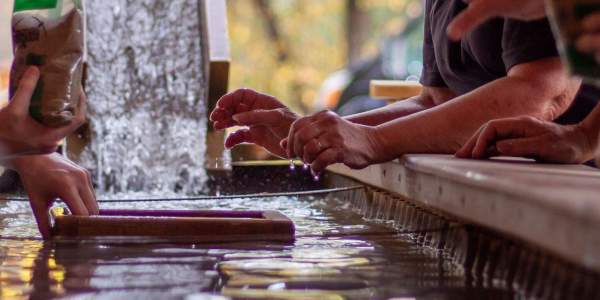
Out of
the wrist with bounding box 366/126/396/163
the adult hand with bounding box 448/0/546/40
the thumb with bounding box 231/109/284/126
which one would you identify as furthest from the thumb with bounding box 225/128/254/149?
the adult hand with bounding box 448/0/546/40

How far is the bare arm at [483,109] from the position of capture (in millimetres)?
2875

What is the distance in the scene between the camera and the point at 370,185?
3.48 meters

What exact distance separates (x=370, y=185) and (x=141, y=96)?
205cm

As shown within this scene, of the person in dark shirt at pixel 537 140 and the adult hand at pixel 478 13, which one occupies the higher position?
the adult hand at pixel 478 13

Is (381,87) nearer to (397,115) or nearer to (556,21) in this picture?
Result: (397,115)

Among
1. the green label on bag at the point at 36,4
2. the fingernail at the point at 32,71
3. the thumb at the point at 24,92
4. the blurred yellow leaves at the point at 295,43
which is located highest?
the green label on bag at the point at 36,4

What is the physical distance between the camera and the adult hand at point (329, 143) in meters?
Result: 2.80

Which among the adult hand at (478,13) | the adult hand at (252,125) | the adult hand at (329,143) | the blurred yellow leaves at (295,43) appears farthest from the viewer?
the blurred yellow leaves at (295,43)

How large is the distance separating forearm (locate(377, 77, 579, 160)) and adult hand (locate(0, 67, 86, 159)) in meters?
0.90

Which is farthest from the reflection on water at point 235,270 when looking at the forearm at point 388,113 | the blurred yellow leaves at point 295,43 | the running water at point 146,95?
the blurred yellow leaves at point 295,43

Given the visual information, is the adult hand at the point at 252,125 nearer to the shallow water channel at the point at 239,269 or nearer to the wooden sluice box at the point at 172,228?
the shallow water channel at the point at 239,269

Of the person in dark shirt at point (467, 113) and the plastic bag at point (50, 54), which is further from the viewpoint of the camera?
the person in dark shirt at point (467, 113)

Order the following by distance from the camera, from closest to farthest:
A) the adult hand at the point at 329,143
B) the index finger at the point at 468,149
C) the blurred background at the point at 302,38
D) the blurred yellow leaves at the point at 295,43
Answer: the index finger at the point at 468,149 → the adult hand at the point at 329,143 → the blurred background at the point at 302,38 → the blurred yellow leaves at the point at 295,43

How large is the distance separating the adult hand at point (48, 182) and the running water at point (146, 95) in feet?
7.04
